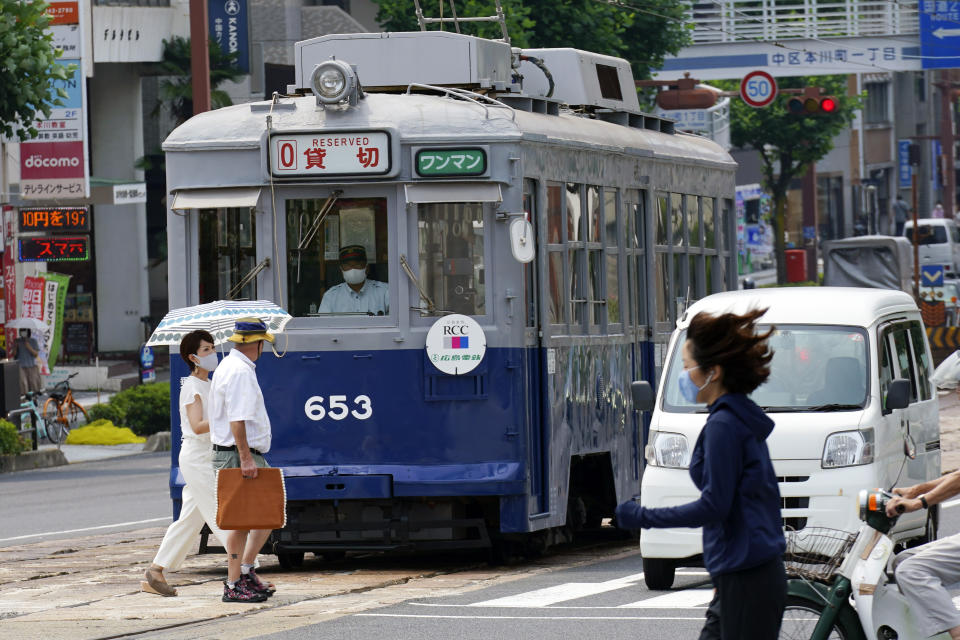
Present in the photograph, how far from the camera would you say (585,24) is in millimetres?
39938

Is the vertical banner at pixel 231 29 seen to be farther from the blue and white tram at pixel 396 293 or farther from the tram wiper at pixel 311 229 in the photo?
the tram wiper at pixel 311 229

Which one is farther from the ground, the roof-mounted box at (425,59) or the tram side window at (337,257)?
the roof-mounted box at (425,59)

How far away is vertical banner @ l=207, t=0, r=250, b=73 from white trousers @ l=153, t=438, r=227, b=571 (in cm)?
3123

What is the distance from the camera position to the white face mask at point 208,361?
11984 mm

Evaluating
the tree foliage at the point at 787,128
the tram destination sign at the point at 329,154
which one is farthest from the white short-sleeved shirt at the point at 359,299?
the tree foliage at the point at 787,128

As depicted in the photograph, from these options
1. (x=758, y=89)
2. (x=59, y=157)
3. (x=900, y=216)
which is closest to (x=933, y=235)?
(x=900, y=216)

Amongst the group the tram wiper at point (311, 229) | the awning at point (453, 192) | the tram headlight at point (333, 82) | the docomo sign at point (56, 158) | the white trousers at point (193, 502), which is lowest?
the white trousers at point (193, 502)

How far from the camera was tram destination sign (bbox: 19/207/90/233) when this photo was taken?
1219 inches

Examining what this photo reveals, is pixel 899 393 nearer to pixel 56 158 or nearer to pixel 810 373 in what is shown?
pixel 810 373

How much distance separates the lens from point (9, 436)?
26281mm

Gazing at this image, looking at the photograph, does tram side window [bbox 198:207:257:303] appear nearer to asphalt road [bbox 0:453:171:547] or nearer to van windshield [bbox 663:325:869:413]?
van windshield [bbox 663:325:869:413]

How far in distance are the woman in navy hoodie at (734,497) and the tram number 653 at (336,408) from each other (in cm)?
665

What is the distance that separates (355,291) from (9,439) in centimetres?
1459

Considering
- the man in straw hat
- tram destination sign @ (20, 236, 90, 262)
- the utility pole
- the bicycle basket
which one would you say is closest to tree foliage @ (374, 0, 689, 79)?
tram destination sign @ (20, 236, 90, 262)
